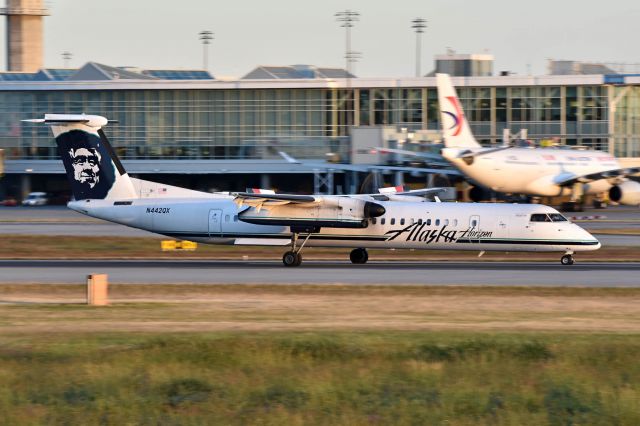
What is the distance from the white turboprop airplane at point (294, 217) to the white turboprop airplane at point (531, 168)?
84.4ft

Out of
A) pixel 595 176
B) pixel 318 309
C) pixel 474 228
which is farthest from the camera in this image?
pixel 595 176

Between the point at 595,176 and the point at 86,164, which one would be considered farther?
the point at 595,176

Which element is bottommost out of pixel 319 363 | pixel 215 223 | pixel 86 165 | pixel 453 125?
pixel 319 363

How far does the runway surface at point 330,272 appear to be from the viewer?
30438 millimetres

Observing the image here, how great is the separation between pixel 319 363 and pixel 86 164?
21741 millimetres

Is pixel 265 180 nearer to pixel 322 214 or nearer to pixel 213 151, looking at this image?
pixel 213 151

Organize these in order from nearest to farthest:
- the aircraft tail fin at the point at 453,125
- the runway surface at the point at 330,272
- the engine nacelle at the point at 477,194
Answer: the runway surface at the point at 330,272
the aircraft tail fin at the point at 453,125
the engine nacelle at the point at 477,194

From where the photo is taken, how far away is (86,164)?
3659 centimetres

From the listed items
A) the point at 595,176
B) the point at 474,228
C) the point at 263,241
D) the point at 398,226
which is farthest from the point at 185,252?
the point at 595,176

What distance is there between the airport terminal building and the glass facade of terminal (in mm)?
92

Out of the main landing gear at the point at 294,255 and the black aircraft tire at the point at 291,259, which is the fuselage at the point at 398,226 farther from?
the black aircraft tire at the point at 291,259


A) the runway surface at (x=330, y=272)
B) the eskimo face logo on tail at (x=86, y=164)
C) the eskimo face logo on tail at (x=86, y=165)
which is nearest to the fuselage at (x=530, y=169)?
the runway surface at (x=330, y=272)

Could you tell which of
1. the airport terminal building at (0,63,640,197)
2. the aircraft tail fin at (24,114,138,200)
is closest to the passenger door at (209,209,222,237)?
the aircraft tail fin at (24,114,138,200)

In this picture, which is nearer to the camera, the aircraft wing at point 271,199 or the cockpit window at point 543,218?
the aircraft wing at point 271,199
